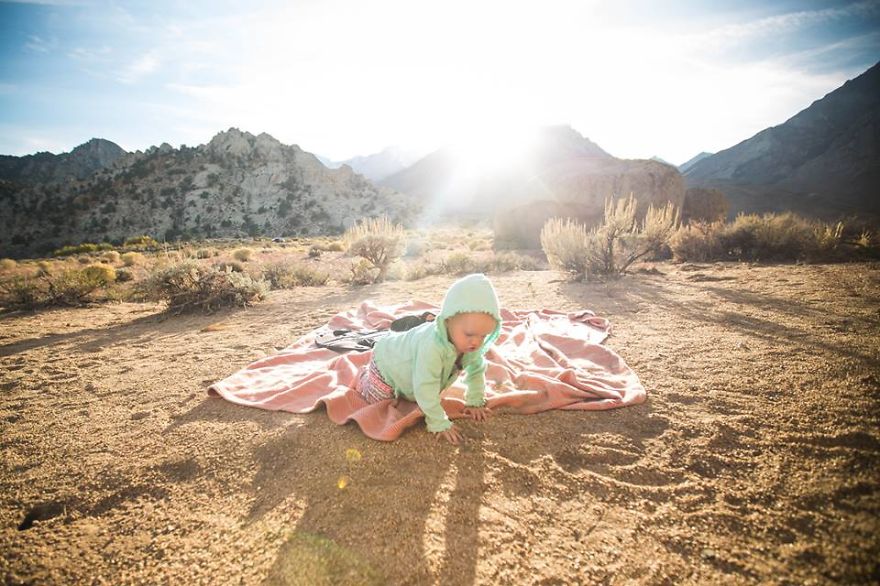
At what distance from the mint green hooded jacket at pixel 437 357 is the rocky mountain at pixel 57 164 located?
214ft

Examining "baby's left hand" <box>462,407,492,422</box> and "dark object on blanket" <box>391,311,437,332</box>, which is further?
"dark object on blanket" <box>391,311,437,332</box>

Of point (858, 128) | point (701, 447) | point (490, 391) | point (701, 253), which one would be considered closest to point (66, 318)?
point (490, 391)

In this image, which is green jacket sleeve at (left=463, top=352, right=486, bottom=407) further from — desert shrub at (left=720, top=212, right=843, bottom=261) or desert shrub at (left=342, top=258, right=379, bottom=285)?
desert shrub at (left=720, top=212, right=843, bottom=261)

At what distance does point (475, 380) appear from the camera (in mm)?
2688

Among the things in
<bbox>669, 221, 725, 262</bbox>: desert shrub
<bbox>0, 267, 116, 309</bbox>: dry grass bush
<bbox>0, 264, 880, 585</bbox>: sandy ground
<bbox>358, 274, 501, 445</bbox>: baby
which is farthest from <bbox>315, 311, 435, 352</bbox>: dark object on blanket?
<bbox>669, 221, 725, 262</bbox>: desert shrub

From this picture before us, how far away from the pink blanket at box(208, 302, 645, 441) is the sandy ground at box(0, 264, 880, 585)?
4.9 inches

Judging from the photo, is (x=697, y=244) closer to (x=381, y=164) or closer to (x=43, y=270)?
(x=43, y=270)

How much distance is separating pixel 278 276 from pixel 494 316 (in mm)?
8195

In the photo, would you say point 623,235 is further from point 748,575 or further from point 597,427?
point 748,575

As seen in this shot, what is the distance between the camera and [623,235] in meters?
8.02

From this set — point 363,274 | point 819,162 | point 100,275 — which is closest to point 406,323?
point 363,274

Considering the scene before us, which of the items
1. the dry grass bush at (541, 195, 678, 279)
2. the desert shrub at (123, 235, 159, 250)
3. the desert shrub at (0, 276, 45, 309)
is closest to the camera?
the desert shrub at (0, 276, 45, 309)

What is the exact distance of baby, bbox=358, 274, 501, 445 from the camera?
221 cm

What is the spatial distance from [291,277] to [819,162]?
6055 cm
